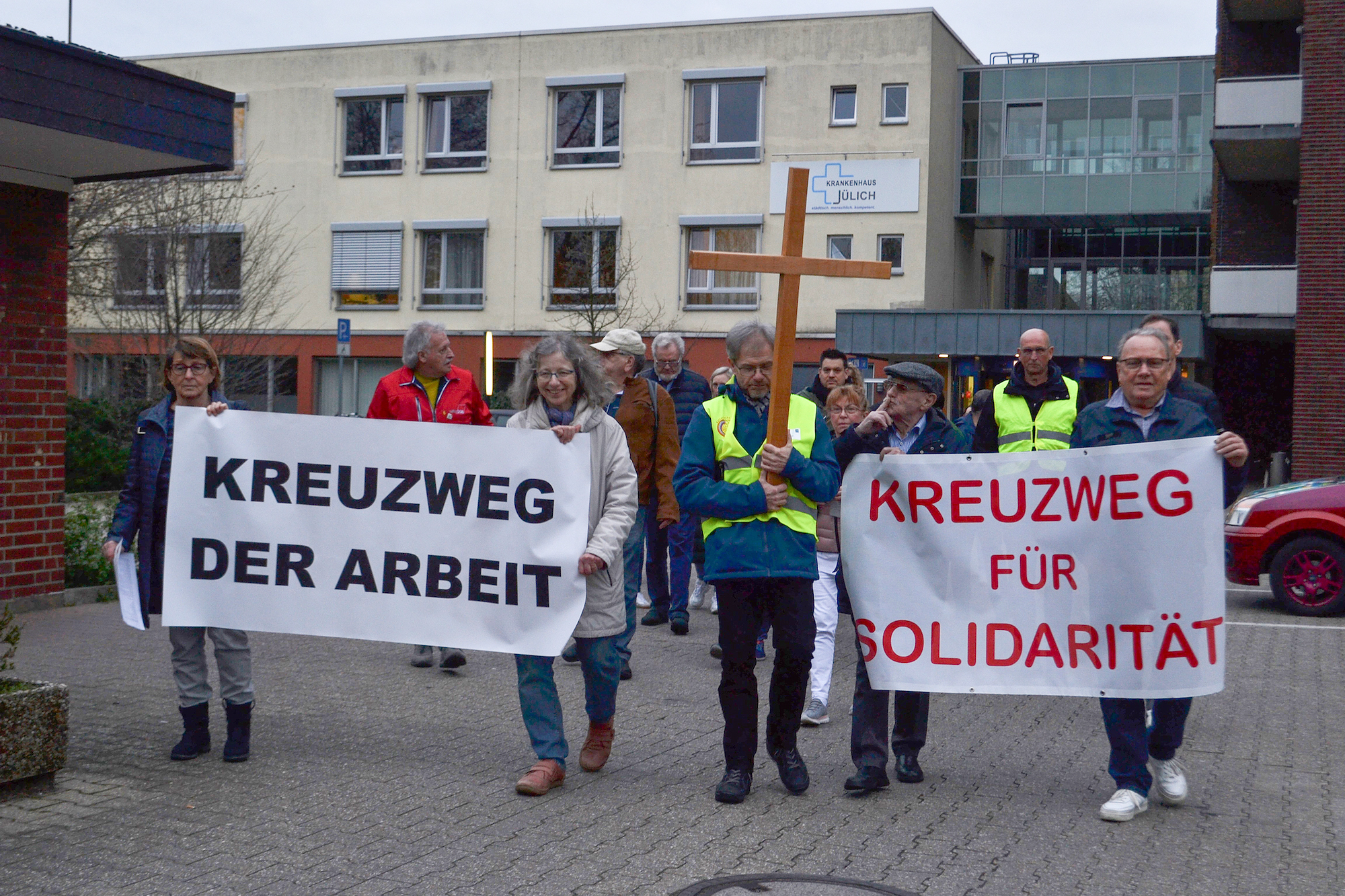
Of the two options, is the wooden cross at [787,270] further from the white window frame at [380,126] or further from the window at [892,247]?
the white window frame at [380,126]

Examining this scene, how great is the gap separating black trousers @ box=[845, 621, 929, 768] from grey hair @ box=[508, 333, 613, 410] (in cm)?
151

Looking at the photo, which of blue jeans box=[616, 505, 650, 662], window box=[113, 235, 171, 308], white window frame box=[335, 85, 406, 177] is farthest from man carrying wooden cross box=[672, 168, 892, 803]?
white window frame box=[335, 85, 406, 177]

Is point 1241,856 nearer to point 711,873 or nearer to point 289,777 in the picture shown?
point 711,873

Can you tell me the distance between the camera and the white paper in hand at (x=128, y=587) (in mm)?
5996

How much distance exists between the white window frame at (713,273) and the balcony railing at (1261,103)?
12.3 m

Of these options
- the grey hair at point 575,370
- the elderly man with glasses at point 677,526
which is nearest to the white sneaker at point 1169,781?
the grey hair at point 575,370

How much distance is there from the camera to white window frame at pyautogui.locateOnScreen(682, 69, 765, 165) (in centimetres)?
3466

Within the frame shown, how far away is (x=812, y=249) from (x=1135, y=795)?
2930 cm

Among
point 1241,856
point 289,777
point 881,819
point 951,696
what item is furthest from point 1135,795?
point 289,777

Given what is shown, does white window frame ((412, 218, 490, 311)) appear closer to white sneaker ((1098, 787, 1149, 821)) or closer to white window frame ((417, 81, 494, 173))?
white window frame ((417, 81, 494, 173))

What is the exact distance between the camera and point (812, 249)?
33938 mm

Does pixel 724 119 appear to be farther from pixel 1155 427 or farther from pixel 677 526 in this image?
pixel 1155 427

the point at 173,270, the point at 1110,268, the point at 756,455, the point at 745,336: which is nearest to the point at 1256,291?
the point at 1110,268

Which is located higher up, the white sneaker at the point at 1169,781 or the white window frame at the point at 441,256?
the white window frame at the point at 441,256
